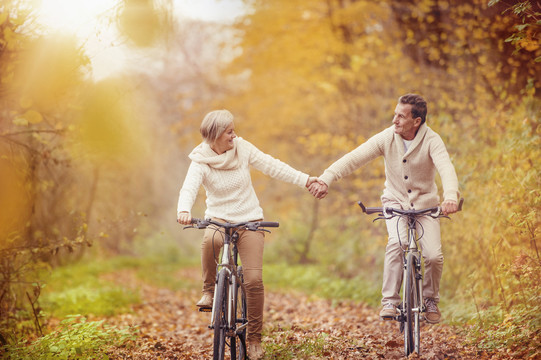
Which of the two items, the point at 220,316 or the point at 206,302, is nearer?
the point at 220,316

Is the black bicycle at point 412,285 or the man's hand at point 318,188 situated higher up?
the man's hand at point 318,188

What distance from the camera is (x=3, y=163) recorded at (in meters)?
6.26

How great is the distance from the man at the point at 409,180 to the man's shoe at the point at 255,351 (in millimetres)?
1109

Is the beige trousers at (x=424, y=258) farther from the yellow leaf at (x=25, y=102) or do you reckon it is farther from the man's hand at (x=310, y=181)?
the yellow leaf at (x=25, y=102)

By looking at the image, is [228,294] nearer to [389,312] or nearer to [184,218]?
[184,218]

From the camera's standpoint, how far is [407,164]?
Result: 5.33m

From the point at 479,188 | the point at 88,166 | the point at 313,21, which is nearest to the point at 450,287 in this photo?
the point at 479,188

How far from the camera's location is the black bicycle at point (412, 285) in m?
5.01

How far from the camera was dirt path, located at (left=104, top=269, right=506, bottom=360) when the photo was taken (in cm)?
542

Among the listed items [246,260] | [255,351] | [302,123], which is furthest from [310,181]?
[302,123]

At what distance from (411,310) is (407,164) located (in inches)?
50.5

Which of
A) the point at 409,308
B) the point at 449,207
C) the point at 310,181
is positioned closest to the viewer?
the point at 449,207

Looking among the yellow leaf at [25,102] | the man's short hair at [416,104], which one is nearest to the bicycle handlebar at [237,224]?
the man's short hair at [416,104]

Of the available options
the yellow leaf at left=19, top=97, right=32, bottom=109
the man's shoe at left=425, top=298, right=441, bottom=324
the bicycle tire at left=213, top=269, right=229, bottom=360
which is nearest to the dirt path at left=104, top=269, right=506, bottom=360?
the man's shoe at left=425, top=298, right=441, bottom=324
